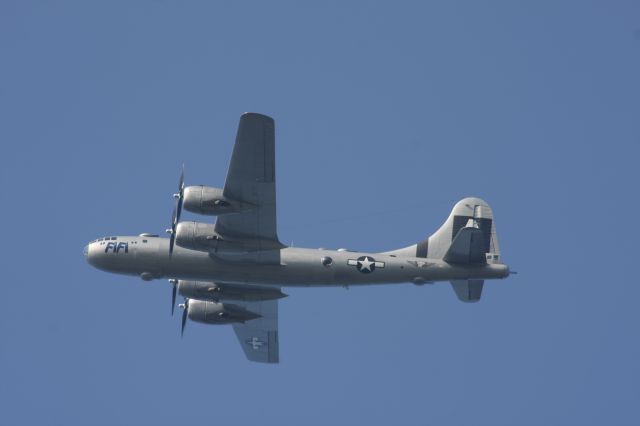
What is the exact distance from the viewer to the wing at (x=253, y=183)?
4409 centimetres

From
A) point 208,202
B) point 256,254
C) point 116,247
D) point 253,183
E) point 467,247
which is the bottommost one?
point 256,254

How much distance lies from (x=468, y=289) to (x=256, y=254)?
34.9 ft

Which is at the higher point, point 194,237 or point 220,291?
point 194,237

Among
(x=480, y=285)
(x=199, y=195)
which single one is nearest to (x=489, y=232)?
(x=480, y=285)

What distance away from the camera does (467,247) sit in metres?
47.8

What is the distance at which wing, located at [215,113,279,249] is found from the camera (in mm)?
44094

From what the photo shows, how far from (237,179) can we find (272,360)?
46.2 ft

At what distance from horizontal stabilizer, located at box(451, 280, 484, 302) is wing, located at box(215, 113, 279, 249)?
31.2 feet

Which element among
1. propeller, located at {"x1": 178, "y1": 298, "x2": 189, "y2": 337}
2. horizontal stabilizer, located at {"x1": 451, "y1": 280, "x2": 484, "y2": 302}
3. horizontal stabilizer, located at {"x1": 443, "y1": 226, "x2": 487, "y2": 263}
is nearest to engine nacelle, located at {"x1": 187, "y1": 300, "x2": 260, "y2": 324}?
propeller, located at {"x1": 178, "y1": 298, "x2": 189, "y2": 337}

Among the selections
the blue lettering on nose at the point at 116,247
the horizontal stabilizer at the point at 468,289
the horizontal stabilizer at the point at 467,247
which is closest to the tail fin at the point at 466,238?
the horizontal stabilizer at the point at 467,247

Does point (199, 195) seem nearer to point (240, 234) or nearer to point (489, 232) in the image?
point (240, 234)

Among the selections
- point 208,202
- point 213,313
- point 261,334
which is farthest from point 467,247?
point 213,313

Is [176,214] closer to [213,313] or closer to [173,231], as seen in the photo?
[173,231]

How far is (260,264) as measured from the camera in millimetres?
47938
